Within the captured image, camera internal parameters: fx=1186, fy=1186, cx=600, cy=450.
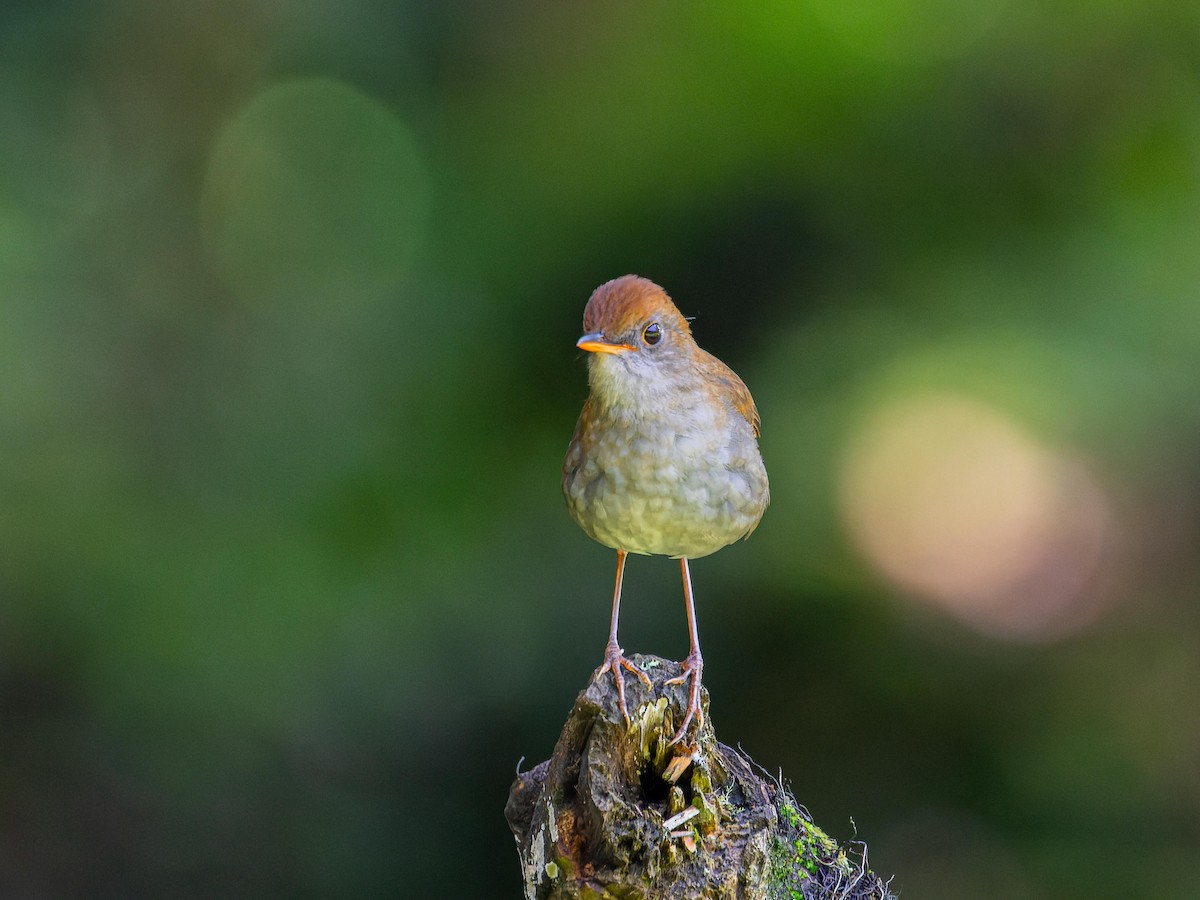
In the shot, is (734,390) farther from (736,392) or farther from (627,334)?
(627,334)

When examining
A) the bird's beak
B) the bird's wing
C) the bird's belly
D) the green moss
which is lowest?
the green moss

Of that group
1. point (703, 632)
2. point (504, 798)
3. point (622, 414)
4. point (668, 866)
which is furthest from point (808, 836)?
point (504, 798)

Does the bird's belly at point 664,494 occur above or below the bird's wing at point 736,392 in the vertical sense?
below

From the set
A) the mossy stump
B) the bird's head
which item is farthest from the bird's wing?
the mossy stump

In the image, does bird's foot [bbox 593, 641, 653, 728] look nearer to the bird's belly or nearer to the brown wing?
the bird's belly

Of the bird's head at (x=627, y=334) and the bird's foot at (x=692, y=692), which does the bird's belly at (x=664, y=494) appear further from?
the bird's foot at (x=692, y=692)

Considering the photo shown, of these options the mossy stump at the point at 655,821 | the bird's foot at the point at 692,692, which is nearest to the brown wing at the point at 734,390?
the bird's foot at the point at 692,692

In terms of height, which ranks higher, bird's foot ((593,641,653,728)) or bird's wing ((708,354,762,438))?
bird's wing ((708,354,762,438))
